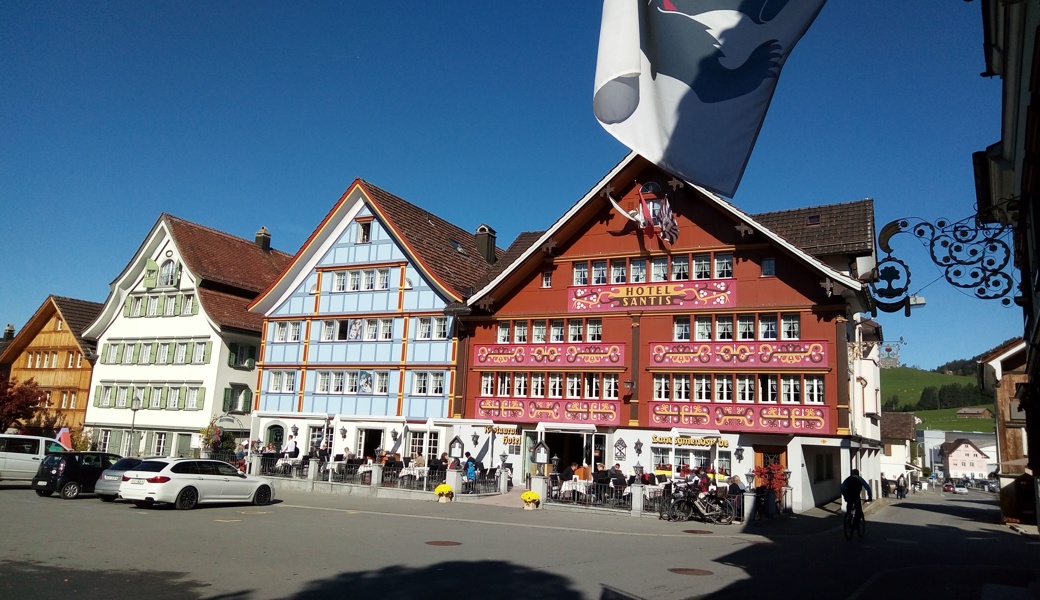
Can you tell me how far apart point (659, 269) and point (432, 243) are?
1169 centimetres

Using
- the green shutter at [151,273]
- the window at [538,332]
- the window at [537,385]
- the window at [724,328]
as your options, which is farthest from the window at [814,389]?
the green shutter at [151,273]

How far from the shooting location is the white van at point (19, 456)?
1017 inches

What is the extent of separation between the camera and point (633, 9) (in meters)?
5.79

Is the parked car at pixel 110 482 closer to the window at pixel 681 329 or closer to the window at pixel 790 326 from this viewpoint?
the window at pixel 681 329

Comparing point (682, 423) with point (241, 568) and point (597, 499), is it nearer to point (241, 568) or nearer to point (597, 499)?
point (597, 499)

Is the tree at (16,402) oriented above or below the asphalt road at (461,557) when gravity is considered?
above

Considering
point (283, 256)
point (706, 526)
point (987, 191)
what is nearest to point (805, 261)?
point (706, 526)

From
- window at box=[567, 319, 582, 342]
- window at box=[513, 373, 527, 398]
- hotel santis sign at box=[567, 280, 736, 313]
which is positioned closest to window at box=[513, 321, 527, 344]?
window at box=[513, 373, 527, 398]

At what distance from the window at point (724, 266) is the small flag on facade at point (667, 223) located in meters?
1.83

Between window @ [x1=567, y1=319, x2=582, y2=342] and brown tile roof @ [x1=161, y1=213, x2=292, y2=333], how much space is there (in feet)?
51.4

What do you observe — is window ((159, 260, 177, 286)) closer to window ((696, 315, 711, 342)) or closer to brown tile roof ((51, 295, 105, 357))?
brown tile roof ((51, 295, 105, 357))

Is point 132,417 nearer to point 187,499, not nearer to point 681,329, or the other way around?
point 187,499

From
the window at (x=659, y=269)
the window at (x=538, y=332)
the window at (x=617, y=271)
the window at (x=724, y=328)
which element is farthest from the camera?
the window at (x=538, y=332)

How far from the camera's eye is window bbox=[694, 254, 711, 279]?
29359mm
